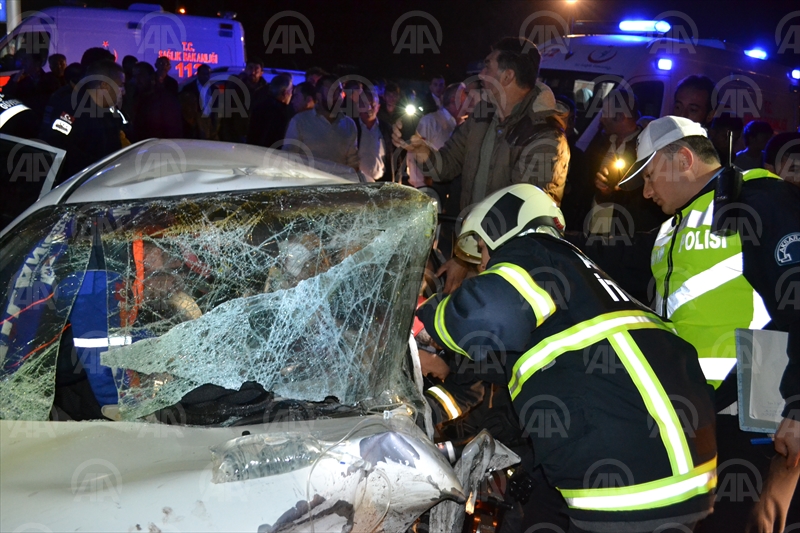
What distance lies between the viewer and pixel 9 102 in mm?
4426

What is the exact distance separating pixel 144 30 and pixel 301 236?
9.45 meters

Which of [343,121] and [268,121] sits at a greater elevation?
[343,121]

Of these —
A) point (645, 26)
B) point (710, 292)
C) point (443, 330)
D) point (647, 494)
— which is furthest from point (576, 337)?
point (645, 26)

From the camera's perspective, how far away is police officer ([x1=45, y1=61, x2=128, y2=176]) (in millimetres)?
4938

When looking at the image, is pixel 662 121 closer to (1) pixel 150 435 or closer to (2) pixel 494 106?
(2) pixel 494 106

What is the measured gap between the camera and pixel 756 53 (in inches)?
362

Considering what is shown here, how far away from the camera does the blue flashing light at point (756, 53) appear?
8.85 meters

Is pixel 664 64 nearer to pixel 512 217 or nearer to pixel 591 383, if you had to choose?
pixel 512 217

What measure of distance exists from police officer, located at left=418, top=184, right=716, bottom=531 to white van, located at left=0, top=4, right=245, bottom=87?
8480 mm

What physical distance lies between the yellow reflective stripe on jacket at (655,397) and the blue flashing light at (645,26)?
726 centimetres

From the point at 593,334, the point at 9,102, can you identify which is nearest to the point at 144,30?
the point at 9,102

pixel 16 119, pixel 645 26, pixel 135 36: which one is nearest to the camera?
pixel 16 119

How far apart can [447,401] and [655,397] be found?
2.54 ft

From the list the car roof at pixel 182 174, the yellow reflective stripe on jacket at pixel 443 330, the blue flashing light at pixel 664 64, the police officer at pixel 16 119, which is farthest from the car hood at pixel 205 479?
the blue flashing light at pixel 664 64
